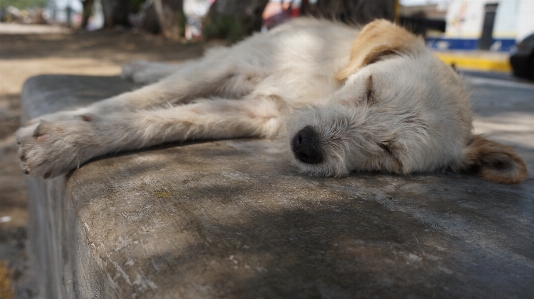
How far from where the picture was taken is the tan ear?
253 centimetres

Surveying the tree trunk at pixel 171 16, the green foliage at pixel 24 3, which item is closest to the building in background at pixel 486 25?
the tree trunk at pixel 171 16

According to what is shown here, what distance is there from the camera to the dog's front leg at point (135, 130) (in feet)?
7.37

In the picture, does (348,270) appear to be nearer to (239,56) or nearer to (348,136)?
(348,136)

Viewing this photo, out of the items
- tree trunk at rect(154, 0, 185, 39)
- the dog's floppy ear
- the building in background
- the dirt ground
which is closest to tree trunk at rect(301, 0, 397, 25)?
the dog's floppy ear

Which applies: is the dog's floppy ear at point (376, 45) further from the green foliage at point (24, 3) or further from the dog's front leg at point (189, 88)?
the green foliage at point (24, 3)

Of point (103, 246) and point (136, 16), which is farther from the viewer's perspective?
point (136, 16)

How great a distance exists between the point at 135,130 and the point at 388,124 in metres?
1.62

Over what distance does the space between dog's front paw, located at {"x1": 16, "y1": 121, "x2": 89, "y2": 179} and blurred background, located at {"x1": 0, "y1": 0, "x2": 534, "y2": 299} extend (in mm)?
1824

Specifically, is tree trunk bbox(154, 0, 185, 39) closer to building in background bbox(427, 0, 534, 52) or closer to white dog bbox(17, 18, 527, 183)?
building in background bbox(427, 0, 534, 52)

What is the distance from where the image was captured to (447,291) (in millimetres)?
1287

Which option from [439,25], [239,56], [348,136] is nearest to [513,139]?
[348,136]

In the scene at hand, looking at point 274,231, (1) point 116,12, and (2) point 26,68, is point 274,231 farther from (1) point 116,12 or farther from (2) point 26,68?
(1) point 116,12

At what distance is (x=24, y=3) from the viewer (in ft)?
184

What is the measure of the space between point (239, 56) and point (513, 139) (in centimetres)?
274
